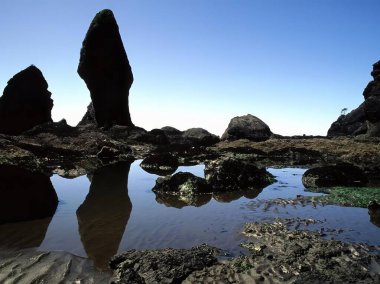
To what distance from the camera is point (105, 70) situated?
4538 centimetres

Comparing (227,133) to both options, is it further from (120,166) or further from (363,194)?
(363,194)

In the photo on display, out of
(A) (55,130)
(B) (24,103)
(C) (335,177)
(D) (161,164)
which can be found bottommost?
(C) (335,177)

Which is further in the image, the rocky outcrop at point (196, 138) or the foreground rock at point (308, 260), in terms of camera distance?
the rocky outcrop at point (196, 138)

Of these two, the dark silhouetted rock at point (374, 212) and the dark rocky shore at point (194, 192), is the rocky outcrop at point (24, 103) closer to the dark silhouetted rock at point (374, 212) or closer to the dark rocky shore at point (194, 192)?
the dark rocky shore at point (194, 192)

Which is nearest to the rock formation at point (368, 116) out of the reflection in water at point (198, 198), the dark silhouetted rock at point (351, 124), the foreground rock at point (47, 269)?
the dark silhouetted rock at point (351, 124)

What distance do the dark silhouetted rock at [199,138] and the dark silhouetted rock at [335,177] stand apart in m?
24.3

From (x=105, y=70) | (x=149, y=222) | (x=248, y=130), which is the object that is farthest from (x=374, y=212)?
(x=105, y=70)

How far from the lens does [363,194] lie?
40.8 ft

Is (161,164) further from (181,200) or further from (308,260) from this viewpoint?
(308,260)

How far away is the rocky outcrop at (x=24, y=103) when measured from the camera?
48188mm

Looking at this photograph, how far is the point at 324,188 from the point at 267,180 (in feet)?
8.56

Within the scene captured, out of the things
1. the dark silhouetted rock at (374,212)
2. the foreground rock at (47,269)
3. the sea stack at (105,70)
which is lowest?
the foreground rock at (47,269)

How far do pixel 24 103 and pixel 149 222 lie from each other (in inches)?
1817

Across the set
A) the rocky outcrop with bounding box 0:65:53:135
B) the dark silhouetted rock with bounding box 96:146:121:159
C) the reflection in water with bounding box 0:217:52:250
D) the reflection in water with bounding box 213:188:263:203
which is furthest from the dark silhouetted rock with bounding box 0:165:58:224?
the rocky outcrop with bounding box 0:65:53:135
